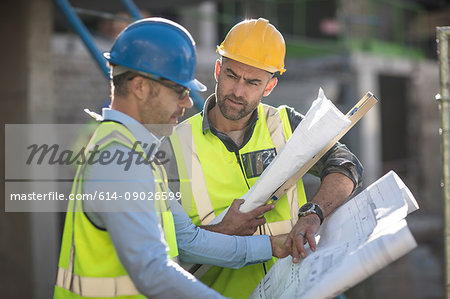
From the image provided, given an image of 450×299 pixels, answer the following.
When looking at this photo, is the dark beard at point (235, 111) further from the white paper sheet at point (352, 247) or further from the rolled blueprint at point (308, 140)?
the white paper sheet at point (352, 247)

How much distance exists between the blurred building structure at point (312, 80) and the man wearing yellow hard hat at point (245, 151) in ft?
9.23

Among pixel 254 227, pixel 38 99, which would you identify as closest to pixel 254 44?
pixel 254 227

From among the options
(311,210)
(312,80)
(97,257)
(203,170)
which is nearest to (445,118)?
(311,210)

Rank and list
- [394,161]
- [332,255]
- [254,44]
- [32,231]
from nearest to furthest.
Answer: [332,255]
[254,44]
[32,231]
[394,161]

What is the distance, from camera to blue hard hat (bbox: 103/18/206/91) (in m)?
1.79

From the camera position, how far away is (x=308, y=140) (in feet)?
6.97

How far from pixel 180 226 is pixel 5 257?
3.58 m

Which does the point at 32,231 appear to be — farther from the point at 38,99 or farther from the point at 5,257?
the point at 38,99

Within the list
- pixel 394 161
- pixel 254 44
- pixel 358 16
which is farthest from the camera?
pixel 394 161

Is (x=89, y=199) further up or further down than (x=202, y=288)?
further up

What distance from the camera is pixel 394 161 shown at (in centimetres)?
1666

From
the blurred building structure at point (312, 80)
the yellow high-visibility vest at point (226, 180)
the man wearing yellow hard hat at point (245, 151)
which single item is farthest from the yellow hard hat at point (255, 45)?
the blurred building structure at point (312, 80)

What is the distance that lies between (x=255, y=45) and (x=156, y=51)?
861mm

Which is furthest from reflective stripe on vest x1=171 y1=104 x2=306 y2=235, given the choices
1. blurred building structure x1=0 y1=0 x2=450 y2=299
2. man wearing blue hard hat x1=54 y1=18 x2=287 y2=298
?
blurred building structure x1=0 y1=0 x2=450 y2=299
